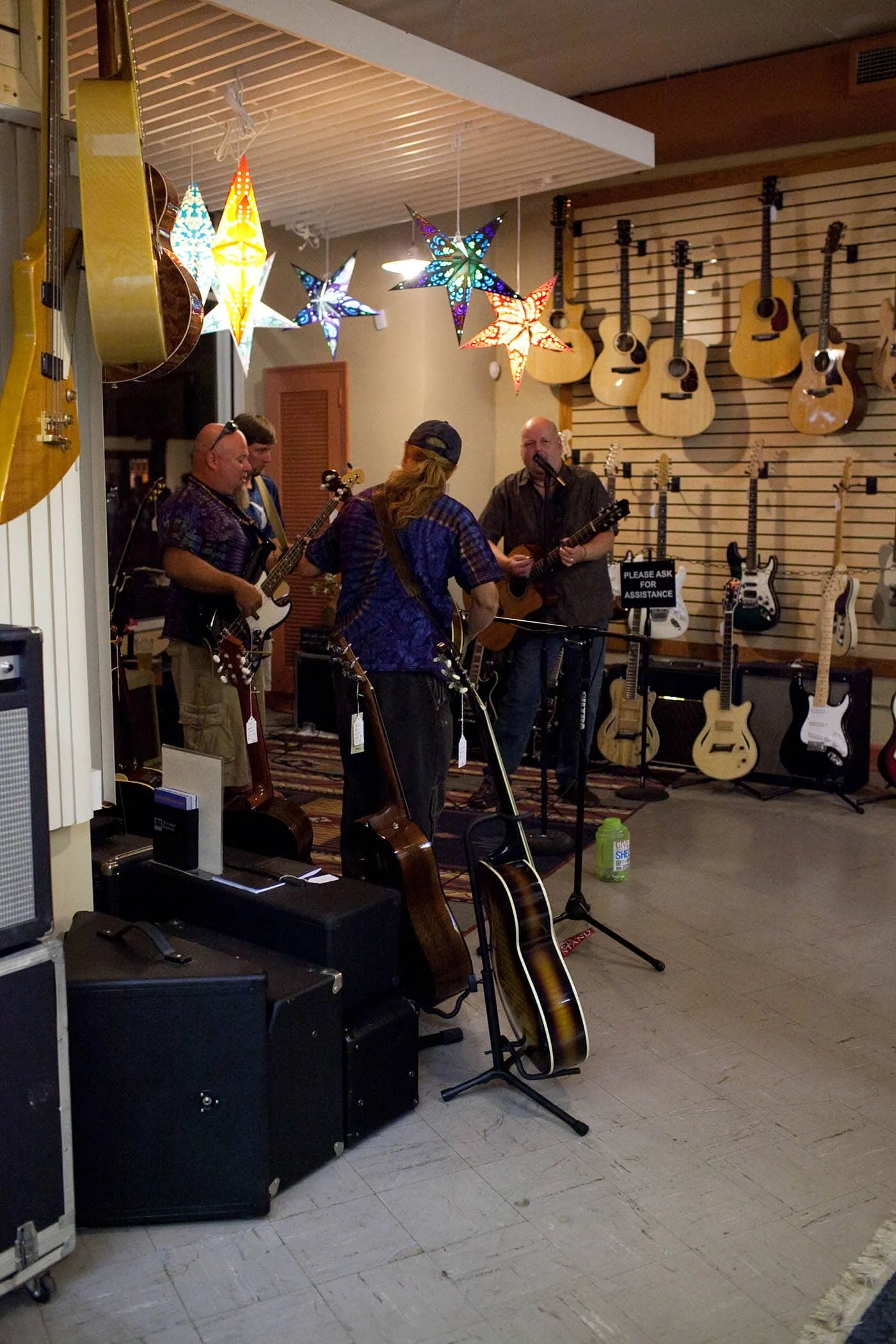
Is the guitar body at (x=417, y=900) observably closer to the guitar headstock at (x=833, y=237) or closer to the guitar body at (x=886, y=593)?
the guitar body at (x=886, y=593)

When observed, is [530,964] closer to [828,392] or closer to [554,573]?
[554,573]

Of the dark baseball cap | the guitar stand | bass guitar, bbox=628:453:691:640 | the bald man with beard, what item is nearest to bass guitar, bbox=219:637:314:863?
the bald man with beard

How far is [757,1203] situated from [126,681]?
3510 mm

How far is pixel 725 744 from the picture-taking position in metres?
6.20

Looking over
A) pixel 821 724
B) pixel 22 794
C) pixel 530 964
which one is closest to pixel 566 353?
pixel 821 724

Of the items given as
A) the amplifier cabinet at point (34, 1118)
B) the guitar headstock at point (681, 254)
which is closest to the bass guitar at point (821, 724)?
the guitar headstock at point (681, 254)

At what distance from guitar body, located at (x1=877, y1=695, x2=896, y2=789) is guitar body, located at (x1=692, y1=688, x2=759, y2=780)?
1.97 feet

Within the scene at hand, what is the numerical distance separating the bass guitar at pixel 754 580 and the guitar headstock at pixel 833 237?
3.35 ft

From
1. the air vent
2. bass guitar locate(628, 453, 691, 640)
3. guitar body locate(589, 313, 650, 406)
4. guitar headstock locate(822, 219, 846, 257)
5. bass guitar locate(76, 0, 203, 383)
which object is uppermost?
the air vent

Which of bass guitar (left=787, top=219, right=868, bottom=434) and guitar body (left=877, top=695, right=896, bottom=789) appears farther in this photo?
bass guitar (left=787, top=219, right=868, bottom=434)

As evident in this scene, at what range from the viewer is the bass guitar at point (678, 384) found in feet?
22.2

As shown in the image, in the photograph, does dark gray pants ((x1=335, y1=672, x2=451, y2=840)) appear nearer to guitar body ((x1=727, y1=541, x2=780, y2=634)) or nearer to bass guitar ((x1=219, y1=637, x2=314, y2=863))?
bass guitar ((x1=219, y1=637, x2=314, y2=863))

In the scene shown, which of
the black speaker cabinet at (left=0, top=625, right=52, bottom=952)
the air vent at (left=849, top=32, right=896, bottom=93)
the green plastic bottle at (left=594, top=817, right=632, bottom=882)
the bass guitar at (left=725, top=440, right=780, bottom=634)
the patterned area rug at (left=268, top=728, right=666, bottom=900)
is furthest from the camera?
the bass guitar at (left=725, top=440, right=780, bottom=634)

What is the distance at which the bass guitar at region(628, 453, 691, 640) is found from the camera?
22.0ft
